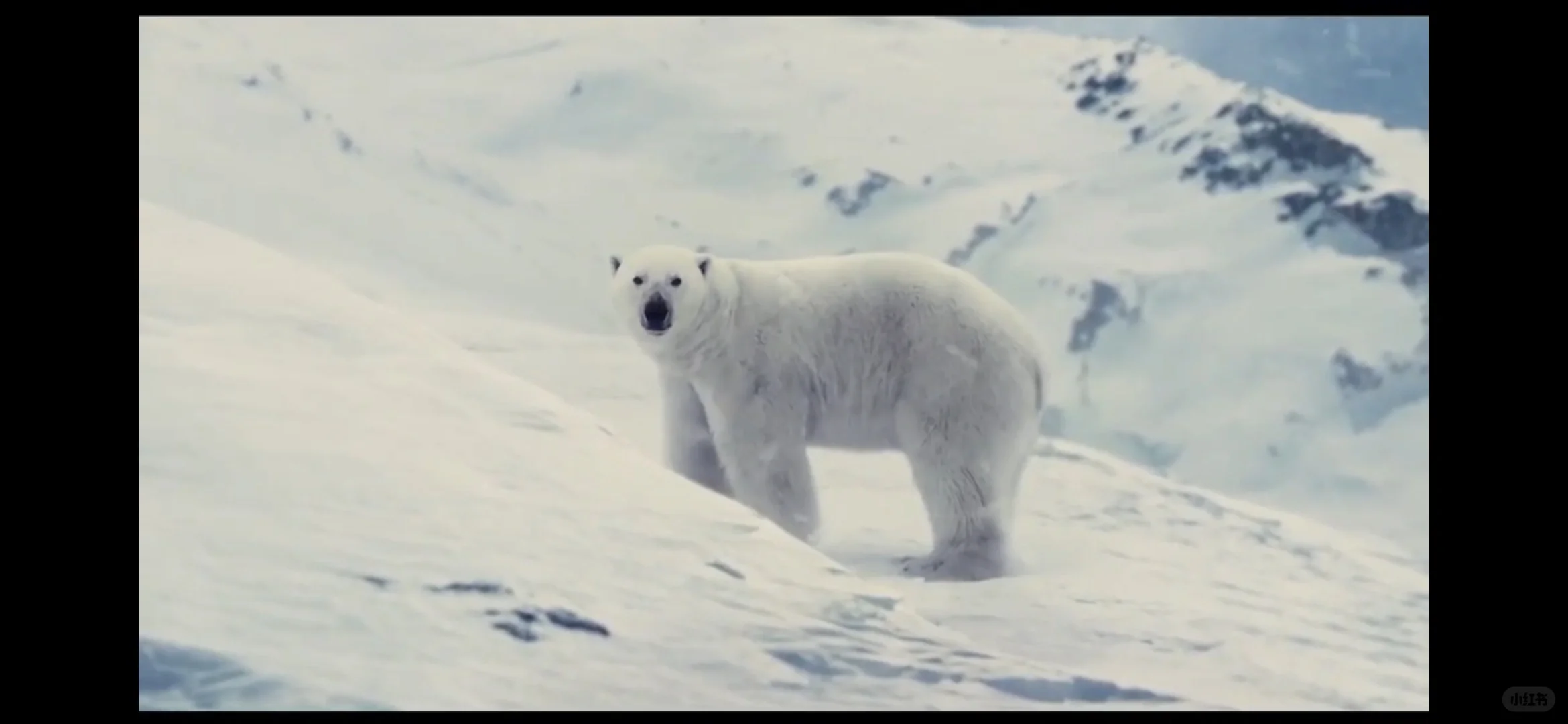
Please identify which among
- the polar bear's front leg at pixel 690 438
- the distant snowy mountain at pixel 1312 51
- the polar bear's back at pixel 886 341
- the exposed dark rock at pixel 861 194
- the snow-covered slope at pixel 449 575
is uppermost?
the distant snowy mountain at pixel 1312 51

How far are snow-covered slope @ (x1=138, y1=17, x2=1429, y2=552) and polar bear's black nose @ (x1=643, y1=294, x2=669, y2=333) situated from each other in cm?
34

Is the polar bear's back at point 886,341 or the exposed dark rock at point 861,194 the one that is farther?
the exposed dark rock at point 861,194

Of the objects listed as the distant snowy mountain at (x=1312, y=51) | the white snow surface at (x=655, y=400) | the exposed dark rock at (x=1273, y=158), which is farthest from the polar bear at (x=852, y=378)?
the distant snowy mountain at (x=1312, y=51)

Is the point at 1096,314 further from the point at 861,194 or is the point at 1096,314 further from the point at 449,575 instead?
the point at 449,575

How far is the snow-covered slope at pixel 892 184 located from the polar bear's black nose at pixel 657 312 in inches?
13.5

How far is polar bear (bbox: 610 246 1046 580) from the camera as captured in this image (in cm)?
416

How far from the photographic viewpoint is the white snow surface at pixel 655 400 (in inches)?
158

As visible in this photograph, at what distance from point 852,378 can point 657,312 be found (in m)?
0.49

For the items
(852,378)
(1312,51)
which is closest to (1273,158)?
(1312,51)

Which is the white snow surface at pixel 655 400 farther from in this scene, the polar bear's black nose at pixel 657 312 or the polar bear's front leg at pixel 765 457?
the polar bear's black nose at pixel 657 312
